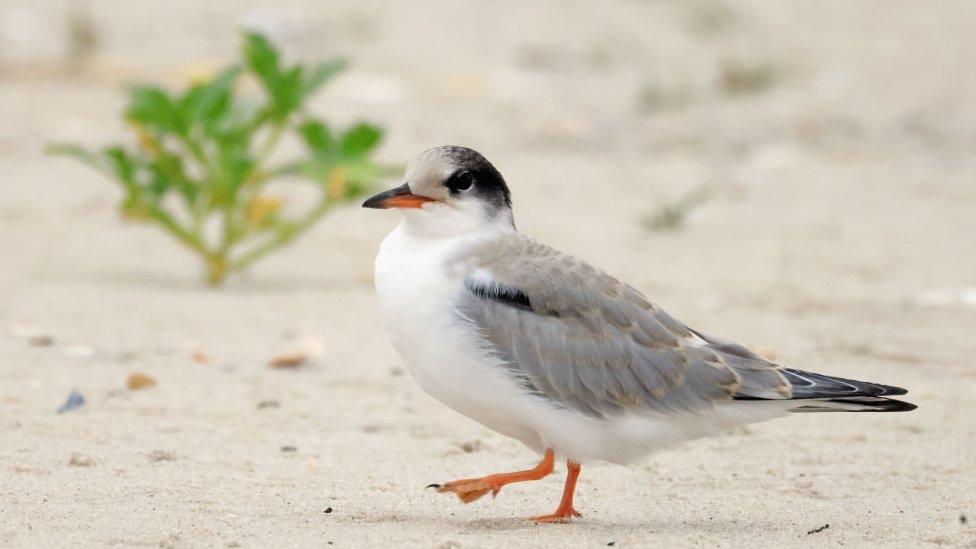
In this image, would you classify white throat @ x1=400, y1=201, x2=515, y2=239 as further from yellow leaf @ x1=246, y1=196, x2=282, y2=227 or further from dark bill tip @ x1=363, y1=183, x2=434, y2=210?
yellow leaf @ x1=246, y1=196, x2=282, y2=227

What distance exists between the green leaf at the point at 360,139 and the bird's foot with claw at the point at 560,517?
11.1ft

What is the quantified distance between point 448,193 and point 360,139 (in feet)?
9.49

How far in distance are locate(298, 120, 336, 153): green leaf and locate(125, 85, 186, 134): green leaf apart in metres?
0.59

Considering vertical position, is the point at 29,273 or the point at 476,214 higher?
the point at 476,214

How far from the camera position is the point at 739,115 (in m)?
11.9

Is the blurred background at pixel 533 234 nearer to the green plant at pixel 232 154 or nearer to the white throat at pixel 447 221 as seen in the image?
the green plant at pixel 232 154

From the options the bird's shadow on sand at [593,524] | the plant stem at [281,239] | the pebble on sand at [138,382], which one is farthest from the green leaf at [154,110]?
the bird's shadow on sand at [593,524]

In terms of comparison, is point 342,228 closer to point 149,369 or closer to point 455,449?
point 149,369

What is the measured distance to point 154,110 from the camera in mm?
7031

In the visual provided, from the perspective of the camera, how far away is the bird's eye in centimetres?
445

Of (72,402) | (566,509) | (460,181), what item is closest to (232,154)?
(72,402)

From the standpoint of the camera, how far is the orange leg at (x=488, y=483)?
4.15 metres

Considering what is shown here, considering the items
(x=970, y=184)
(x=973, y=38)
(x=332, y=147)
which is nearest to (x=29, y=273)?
(x=332, y=147)

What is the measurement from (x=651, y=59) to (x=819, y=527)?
10.8m
